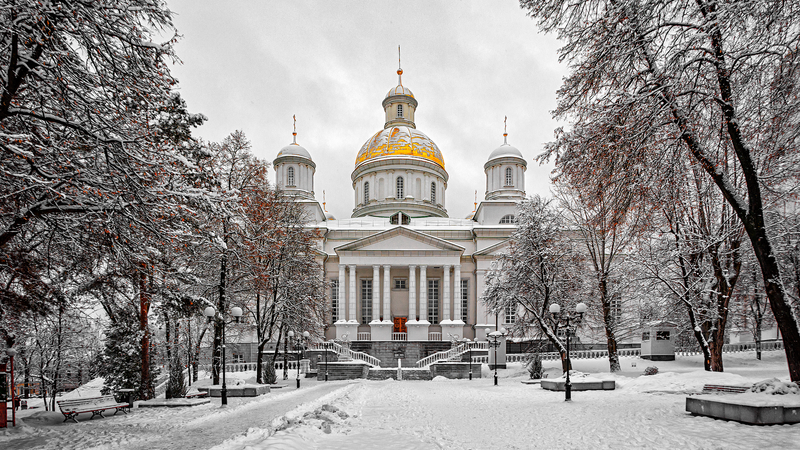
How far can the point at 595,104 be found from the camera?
34.7ft

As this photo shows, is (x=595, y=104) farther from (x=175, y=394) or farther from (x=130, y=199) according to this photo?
(x=175, y=394)

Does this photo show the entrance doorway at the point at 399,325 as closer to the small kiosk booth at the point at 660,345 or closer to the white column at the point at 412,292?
the white column at the point at 412,292

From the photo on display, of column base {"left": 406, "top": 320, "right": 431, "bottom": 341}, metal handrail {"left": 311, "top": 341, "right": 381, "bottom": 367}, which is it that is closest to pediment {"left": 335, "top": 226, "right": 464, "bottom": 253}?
column base {"left": 406, "top": 320, "right": 431, "bottom": 341}

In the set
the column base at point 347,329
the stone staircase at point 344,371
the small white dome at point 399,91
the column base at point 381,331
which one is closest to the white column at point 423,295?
the column base at point 381,331

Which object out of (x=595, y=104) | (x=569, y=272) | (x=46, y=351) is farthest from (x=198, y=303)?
(x=46, y=351)

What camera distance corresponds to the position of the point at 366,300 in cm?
4681

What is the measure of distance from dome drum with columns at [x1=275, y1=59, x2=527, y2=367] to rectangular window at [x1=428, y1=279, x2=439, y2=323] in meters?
0.09

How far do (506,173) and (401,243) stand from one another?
15.6 meters

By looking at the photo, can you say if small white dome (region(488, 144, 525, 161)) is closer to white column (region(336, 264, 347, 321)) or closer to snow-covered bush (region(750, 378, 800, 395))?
white column (region(336, 264, 347, 321))

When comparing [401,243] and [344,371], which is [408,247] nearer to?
[401,243]

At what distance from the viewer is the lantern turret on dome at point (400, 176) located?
54.6 metres

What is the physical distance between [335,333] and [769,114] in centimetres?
3910

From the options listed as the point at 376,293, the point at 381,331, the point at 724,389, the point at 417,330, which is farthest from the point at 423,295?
the point at 724,389

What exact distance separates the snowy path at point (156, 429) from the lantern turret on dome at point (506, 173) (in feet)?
133
